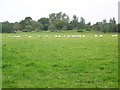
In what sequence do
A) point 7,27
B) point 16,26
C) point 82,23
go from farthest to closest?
point 82,23 < point 16,26 < point 7,27

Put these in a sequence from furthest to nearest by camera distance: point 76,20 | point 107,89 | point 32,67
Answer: point 76,20
point 32,67
point 107,89

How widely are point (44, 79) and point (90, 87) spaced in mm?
2730

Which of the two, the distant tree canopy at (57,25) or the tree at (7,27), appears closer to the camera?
the tree at (7,27)

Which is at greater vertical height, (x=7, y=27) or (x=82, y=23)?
(x=82, y=23)

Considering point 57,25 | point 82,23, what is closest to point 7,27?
point 57,25

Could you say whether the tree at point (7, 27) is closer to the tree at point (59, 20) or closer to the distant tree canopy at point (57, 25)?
the distant tree canopy at point (57, 25)

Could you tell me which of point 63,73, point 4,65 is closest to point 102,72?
point 63,73

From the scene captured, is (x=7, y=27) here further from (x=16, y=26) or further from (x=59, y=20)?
(x=59, y=20)

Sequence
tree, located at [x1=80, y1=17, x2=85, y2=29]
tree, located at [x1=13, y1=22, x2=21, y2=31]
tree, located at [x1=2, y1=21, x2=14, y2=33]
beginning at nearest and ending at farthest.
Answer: tree, located at [x1=2, y1=21, x2=14, y2=33] → tree, located at [x1=13, y1=22, x2=21, y2=31] → tree, located at [x1=80, y1=17, x2=85, y2=29]

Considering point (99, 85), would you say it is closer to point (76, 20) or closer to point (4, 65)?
point (4, 65)

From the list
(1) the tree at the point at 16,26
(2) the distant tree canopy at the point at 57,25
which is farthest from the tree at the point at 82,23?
(1) the tree at the point at 16,26

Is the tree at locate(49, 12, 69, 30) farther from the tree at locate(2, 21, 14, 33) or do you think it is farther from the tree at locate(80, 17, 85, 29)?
A: the tree at locate(2, 21, 14, 33)

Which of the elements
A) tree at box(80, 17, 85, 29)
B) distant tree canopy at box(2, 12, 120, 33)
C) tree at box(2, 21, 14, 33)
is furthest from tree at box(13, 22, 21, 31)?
tree at box(80, 17, 85, 29)

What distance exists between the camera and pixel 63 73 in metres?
16.7
